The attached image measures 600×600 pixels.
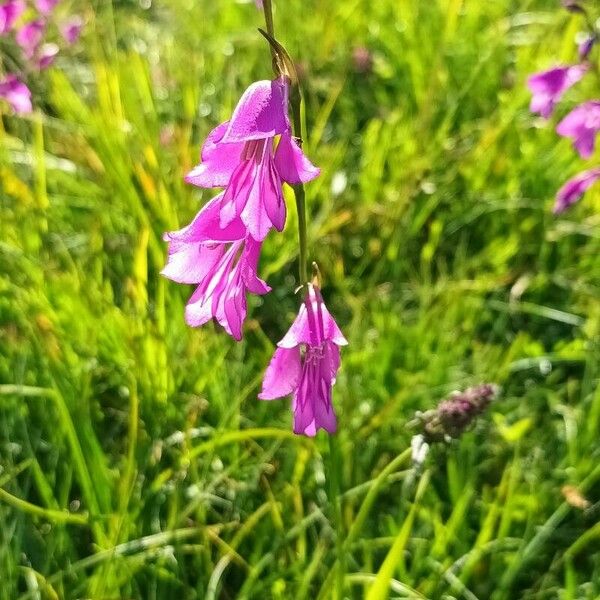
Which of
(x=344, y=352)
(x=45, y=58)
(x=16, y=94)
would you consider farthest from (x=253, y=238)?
(x=45, y=58)

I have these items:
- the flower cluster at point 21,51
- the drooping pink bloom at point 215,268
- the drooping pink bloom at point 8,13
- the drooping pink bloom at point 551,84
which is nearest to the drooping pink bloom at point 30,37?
the flower cluster at point 21,51

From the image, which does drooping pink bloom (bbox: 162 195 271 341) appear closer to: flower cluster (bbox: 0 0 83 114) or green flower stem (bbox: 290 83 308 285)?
green flower stem (bbox: 290 83 308 285)

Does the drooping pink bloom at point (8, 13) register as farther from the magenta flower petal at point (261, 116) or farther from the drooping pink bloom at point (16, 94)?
the magenta flower petal at point (261, 116)

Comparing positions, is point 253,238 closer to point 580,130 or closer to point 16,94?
point 580,130

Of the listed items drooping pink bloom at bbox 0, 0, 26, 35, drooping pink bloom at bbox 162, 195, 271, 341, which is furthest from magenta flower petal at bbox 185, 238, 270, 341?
drooping pink bloom at bbox 0, 0, 26, 35

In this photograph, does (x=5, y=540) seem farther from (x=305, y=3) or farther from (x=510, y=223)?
Answer: (x=305, y=3)

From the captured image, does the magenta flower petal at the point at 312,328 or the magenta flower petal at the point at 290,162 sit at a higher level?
the magenta flower petal at the point at 290,162
